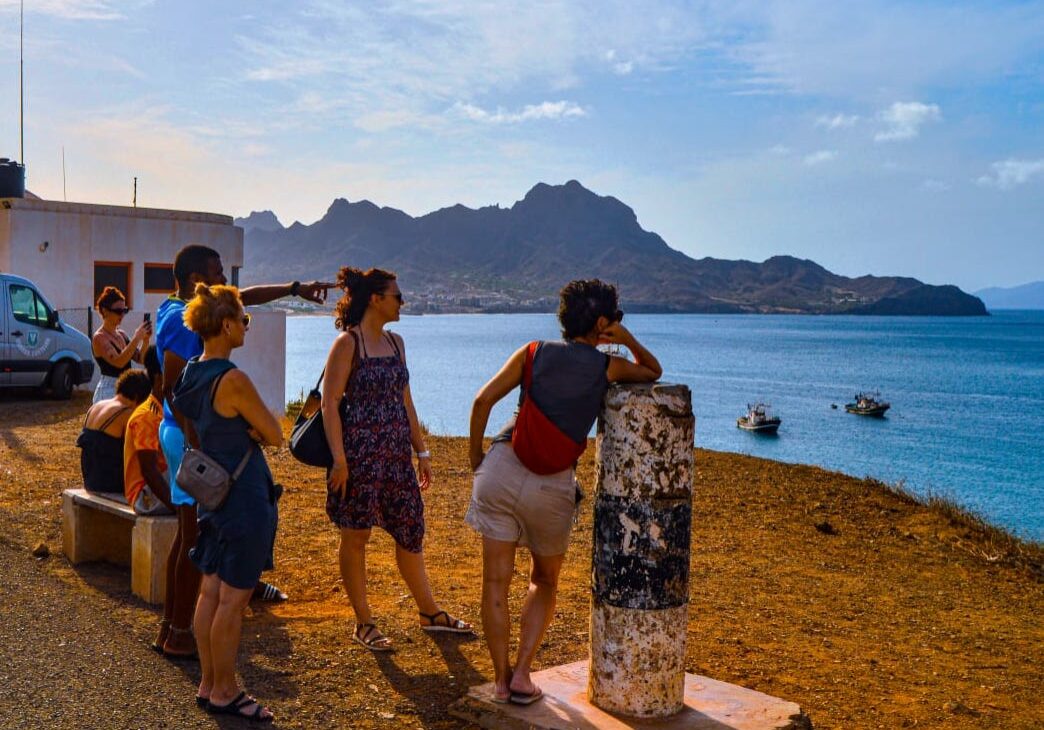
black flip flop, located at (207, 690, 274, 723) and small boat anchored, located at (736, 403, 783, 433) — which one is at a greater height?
black flip flop, located at (207, 690, 274, 723)

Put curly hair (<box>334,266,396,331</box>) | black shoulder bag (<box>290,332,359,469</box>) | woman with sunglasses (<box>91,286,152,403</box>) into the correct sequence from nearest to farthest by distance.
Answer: black shoulder bag (<box>290,332,359,469</box>)
curly hair (<box>334,266,396,331</box>)
woman with sunglasses (<box>91,286,152,403</box>)

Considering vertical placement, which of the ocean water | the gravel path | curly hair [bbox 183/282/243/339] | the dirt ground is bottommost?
the ocean water

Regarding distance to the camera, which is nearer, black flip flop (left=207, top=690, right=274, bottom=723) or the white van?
black flip flop (left=207, top=690, right=274, bottom=723)

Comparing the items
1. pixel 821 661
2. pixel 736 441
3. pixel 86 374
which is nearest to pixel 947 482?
pixel 736 441

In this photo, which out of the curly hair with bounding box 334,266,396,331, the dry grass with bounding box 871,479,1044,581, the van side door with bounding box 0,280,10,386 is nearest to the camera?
the curly hair with bounding box 334,266,396,331

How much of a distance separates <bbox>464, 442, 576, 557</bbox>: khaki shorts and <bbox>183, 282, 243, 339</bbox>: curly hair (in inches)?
50.4

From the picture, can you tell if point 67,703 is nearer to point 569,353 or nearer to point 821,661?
point 569,353

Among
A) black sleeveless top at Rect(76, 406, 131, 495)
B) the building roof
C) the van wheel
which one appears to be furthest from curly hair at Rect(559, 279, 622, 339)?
the building roof

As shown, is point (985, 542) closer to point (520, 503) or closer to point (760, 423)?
point (520, 503)

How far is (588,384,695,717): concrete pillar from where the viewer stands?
483cm

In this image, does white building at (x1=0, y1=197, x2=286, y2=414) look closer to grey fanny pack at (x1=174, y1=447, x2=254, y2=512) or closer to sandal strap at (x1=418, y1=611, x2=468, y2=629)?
sandal strap at (x1=418, y1=611, x2=468, y2=629)

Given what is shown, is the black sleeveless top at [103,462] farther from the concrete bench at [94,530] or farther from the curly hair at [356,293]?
the curly hair at [356,293]

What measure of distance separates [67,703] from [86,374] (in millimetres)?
16938

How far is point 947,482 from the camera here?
45.5 metres
